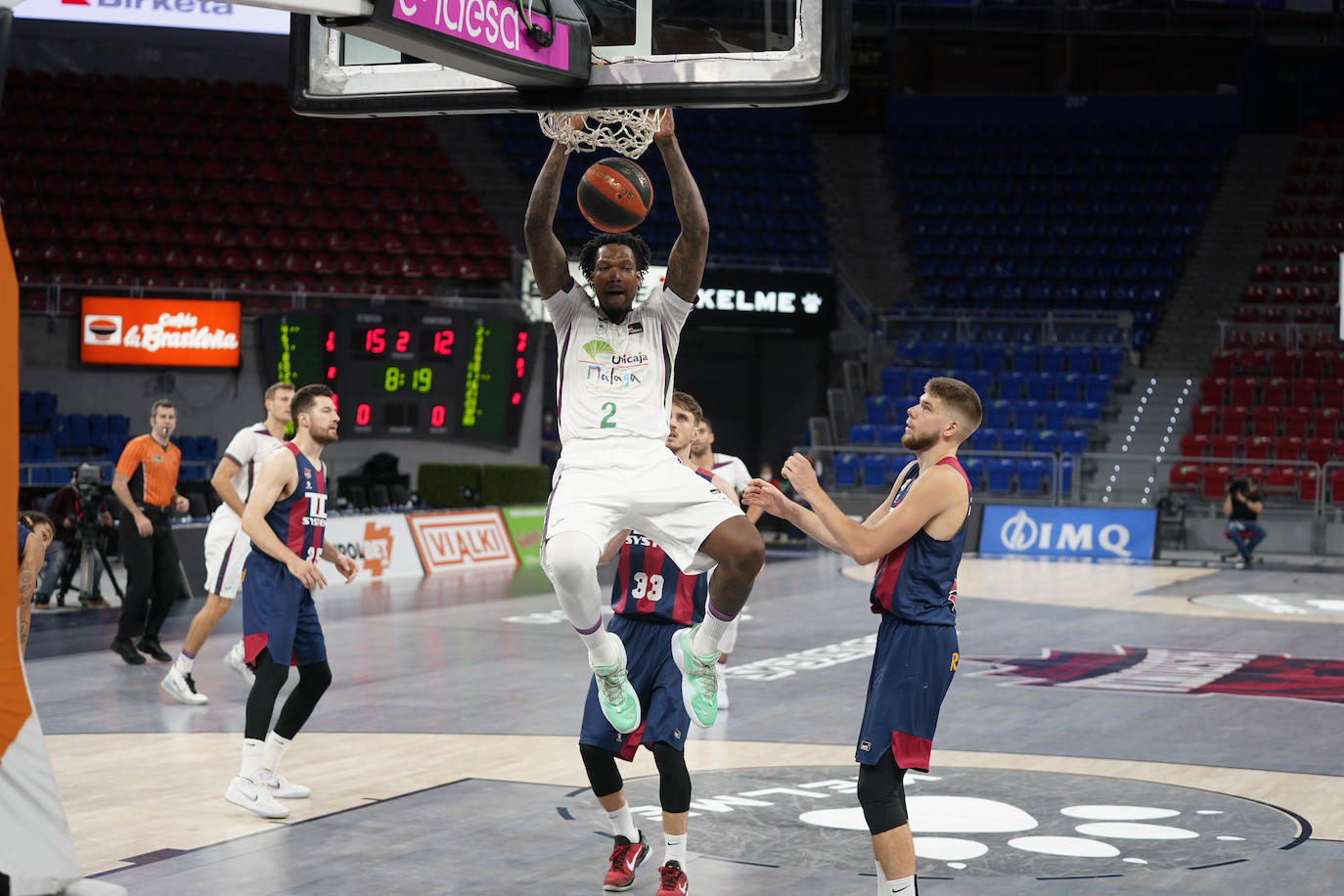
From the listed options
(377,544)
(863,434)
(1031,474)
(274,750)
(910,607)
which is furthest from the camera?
(863,434)

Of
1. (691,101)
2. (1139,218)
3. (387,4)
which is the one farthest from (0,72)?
(1139,218)

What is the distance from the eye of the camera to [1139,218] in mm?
29969

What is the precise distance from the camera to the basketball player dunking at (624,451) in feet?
17.8

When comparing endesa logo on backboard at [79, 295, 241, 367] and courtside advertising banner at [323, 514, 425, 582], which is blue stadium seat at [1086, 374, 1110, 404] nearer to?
courtside advertising banner at [323, 514, 425, 582]

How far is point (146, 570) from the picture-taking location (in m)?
11.1

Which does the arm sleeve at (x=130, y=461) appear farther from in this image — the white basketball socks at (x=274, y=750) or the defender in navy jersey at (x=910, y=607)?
the defender in navy jersey at (x=910, y=607)

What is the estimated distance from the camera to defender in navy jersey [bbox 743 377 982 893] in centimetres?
515

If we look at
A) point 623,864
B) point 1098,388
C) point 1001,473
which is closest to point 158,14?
point 1001,473

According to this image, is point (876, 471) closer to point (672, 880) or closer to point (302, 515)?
point (302, 515)

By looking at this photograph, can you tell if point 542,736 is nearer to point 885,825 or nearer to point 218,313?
point 885,825

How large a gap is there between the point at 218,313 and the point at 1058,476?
1246 centimetres

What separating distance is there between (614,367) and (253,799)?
9.15ft

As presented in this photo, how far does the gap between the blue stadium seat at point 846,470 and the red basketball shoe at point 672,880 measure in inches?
738

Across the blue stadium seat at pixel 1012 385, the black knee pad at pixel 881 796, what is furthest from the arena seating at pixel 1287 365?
the black knee pad at pixel 881 796
